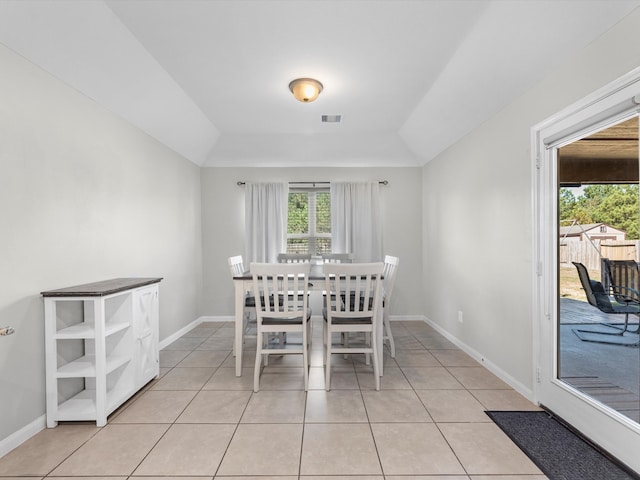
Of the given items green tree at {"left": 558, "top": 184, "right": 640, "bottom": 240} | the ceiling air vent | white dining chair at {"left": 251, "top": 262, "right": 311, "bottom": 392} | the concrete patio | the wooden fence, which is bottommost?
the concrete patio

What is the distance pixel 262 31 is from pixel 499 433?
296 cm

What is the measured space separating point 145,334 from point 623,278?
3.41 metres

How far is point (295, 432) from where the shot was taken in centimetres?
198

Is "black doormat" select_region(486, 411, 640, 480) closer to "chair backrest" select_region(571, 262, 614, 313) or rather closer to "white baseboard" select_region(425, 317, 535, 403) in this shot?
"white baseboard" select_region(425, 317, 535, 403)

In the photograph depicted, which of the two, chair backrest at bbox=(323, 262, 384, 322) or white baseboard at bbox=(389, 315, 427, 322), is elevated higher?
chair backrest at bbox=(323, 262, 384, 322)

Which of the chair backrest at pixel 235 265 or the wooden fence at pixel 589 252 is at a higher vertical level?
the wooden fence at pixel 589 252

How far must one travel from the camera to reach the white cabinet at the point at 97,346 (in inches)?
79.4

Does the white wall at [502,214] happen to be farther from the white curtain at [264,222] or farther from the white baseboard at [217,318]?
the white baseboard at [217,318]

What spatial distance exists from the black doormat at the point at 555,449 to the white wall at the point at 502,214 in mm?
347

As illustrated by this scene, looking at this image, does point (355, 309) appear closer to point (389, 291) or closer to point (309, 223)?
point (389, 291)

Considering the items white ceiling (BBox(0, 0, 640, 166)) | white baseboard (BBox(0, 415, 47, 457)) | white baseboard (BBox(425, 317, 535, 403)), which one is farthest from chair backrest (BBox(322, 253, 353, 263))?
white baseboard (BBox(0, 415, 47, 457))

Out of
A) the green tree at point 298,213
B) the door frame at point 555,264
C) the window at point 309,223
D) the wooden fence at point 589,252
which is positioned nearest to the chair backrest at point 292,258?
the window at point 309,223

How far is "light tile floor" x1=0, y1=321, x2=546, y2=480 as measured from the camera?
1.66 meters

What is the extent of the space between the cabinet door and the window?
2397mm
